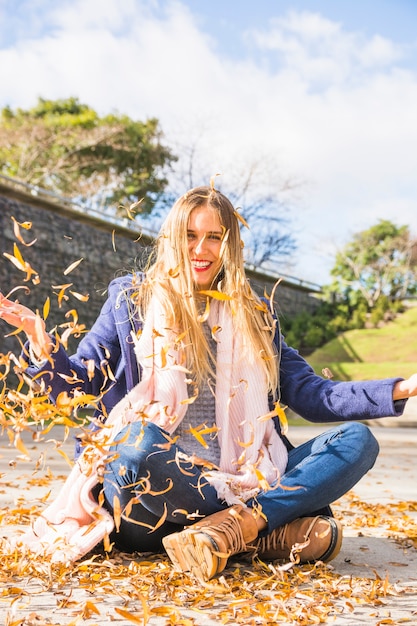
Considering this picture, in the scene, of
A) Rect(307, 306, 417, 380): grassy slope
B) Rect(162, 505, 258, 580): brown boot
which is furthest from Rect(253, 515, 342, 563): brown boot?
Rect(307, 306, 417, 380): grassy slope

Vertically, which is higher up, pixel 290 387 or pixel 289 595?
pixel 290 387

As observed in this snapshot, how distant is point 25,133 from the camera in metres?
18.9

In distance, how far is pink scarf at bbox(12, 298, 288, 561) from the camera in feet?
6.81

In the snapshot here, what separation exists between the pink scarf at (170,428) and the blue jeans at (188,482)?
0.05 meters

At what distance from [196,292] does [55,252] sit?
1066cm

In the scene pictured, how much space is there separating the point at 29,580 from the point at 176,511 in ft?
1.36

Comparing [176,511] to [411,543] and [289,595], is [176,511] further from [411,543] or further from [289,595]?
[411,543]

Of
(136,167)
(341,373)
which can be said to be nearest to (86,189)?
(136,167)

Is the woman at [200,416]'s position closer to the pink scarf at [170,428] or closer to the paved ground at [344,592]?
the pink scarf at [170,428]

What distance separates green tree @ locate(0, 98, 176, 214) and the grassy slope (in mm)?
6855

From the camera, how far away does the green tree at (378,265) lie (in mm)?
21891

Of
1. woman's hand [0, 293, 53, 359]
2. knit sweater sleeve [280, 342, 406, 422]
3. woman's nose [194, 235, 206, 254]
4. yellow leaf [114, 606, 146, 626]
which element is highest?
woman's nose [194, 235, 206, 254]

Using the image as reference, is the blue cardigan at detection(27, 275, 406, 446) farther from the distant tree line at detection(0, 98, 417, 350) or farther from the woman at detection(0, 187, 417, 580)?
the distant tree line at detection(0, 98, 417, 350)

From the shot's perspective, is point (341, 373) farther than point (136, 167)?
No
